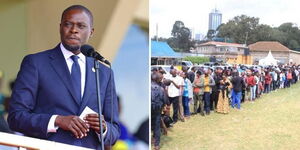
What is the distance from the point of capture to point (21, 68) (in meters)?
4.31

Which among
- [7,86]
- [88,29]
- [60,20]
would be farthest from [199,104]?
[7,86]

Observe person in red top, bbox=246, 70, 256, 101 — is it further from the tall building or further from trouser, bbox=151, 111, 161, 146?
trouser, bbox=151, 111, 161, 146

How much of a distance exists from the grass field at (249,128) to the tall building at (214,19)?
2.23 ft

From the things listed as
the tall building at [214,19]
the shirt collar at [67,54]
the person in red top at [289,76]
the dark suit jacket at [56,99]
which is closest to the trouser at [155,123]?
the dark suit jacket at [56,99]

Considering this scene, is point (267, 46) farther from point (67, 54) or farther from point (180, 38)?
point (67, 54)

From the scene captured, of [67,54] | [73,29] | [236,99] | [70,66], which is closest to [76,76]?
[70,66]

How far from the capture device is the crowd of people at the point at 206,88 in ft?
12.9

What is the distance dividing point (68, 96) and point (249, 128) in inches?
59.2

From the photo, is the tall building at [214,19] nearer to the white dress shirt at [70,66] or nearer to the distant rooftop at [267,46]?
the distant rooftop at [267,46]

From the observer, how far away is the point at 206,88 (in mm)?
4129

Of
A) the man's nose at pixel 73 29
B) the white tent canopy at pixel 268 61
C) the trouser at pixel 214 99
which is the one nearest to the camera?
the white tent canopy at pixel 268 61

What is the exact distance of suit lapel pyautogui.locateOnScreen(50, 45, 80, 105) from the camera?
13.4 feet

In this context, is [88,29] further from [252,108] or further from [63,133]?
[252,108]

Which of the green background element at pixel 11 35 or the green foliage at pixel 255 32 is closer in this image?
the green foliage at pixel 255 32
